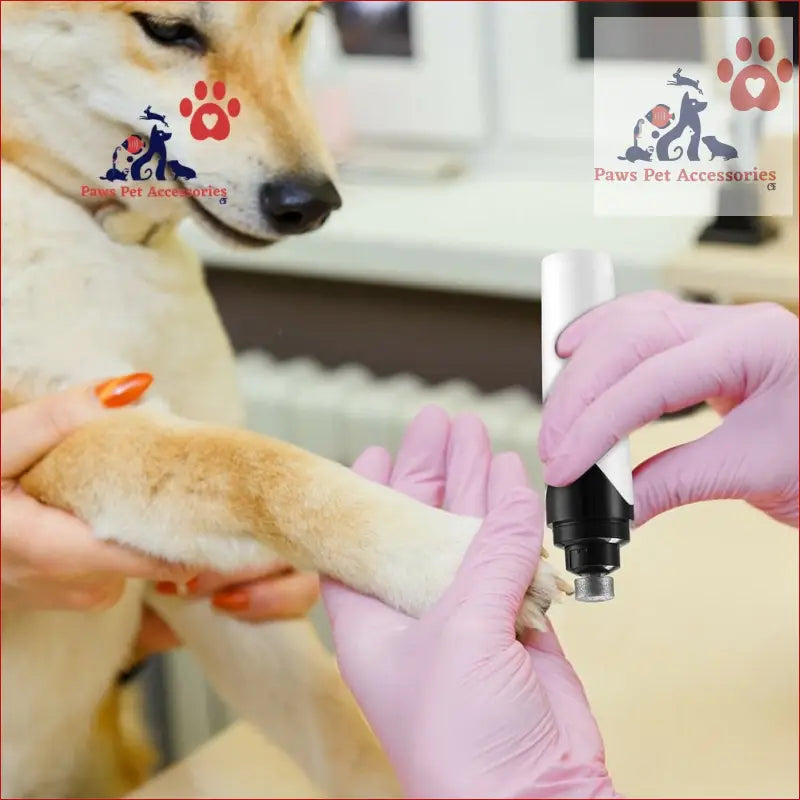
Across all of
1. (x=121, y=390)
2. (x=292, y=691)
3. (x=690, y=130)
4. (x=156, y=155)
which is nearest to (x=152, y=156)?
(x=156, y=155)

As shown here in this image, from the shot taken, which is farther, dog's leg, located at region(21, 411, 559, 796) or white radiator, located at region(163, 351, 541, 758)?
white radiator, located at region(163, 351, 541, 758)

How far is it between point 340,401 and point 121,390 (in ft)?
1.52

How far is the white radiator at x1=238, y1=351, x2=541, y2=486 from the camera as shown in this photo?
1017 millimetres

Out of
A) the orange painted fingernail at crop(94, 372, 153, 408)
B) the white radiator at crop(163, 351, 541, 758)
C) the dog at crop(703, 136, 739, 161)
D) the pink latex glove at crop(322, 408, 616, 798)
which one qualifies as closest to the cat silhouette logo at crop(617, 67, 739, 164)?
the dog at crop(703, 136, 739, 161)

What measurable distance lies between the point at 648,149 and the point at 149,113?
25cm

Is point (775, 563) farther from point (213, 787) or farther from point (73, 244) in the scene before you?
point (73, 244)

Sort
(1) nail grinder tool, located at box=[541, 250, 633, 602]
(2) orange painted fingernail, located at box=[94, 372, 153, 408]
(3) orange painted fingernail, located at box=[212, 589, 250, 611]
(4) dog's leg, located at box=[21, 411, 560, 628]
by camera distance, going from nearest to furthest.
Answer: (1) nail grinder tool, located at box=[541, 250, 633, 602], (4) dog's leg, located at box=[21, 411, 560, 628], (2) orange painted fingernail, located at box=[94, 372, 153, 408], (3) orange painted fingernail, located at box=[212, 589, 250, 611]

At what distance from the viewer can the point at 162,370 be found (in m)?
0.69

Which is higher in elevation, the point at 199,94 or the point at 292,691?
the point at 199,94

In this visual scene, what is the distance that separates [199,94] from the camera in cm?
53

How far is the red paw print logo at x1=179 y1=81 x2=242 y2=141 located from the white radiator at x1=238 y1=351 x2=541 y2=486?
18.4 inches

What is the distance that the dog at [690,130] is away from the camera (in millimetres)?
422

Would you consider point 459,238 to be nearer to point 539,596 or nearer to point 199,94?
point 199,94

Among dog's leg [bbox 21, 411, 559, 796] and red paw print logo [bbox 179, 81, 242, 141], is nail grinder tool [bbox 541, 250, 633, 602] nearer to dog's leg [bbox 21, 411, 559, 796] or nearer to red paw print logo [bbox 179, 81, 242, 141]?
dog's leg [bbox 21, 411, 559, 796]
